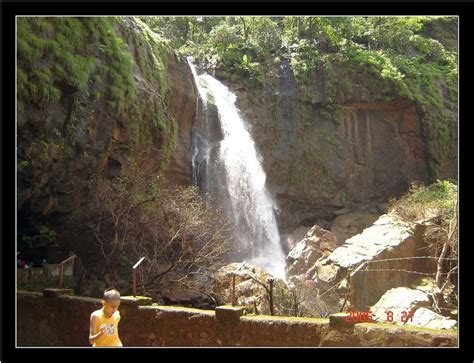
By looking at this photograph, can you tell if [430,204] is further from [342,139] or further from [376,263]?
[342,139]

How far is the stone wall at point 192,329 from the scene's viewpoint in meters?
7.01

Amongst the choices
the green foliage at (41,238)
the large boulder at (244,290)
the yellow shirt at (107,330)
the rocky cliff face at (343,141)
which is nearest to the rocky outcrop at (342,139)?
the rocky cliff face at (343,141)

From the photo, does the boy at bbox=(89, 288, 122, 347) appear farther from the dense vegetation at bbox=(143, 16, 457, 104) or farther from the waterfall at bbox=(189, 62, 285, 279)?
the dense vegetation at bbox=(143, 16, 457, 104)

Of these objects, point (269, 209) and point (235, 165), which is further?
point (269, 209)

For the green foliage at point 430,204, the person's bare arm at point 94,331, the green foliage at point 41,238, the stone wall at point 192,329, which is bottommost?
the stone wall at point 192,329

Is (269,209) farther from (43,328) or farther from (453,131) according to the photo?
(43,328)

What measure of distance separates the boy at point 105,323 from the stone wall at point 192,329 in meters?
2.69

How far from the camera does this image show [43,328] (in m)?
9.81

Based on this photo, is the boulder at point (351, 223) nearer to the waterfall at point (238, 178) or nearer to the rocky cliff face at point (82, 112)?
the waterfall at point (238, 178)

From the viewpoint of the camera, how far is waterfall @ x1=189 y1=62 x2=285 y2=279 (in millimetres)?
23359

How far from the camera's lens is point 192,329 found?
8445mm

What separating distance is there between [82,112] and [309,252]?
10959 millimetres

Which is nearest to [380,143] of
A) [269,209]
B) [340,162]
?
[340,162]

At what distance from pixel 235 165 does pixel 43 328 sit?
15.4 metres
